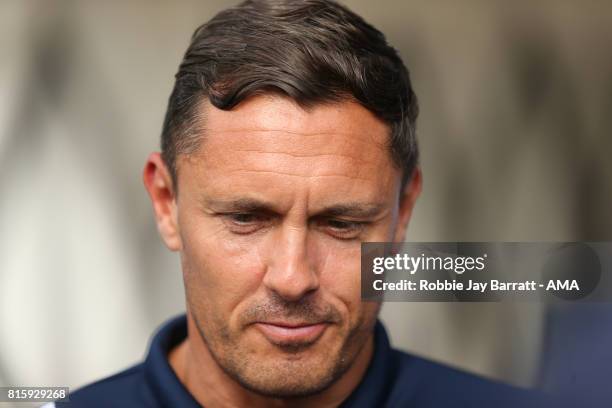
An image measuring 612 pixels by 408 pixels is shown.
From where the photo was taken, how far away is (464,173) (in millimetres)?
1892

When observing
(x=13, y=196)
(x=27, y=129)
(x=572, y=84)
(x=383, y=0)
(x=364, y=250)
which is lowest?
(x=364, y=250)

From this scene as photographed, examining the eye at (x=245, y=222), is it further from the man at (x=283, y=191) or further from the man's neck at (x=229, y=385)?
the man's neck at (x=229, y=385)

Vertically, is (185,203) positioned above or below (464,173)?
below

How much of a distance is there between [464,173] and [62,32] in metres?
0.94

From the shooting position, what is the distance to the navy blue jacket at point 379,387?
3.92ft

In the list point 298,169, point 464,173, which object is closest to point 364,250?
point 298,169

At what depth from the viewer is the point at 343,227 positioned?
42.8 inches

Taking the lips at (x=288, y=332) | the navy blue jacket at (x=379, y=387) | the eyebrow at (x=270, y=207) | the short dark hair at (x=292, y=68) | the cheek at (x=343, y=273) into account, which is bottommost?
the navy blue jacket at (x=379, y=387)

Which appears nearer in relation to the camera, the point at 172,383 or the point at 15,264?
the point at 172,383

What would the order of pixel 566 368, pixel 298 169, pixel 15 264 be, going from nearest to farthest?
pixel 298 169 < pixel 566 368 < pixel 15 264

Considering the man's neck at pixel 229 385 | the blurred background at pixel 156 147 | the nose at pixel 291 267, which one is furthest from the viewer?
the blurred background at pixel 156 147

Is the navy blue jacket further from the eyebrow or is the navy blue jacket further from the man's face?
the eyebrow

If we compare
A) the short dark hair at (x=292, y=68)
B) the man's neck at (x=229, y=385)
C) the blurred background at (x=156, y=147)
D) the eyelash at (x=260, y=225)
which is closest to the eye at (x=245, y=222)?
the eyelash at (x=260, y=225)

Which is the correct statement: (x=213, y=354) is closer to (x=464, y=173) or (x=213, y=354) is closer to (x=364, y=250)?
(x=364, y=250)
